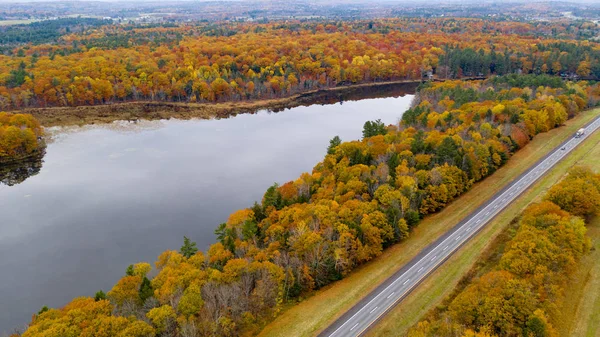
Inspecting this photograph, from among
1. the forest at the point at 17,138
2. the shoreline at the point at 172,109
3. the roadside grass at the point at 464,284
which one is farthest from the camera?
the shoreline at the point at 172,109

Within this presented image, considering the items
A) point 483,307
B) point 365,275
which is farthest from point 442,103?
point 483,307

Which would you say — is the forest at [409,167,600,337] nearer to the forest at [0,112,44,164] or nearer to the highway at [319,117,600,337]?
the highway at [319,117,600,337]

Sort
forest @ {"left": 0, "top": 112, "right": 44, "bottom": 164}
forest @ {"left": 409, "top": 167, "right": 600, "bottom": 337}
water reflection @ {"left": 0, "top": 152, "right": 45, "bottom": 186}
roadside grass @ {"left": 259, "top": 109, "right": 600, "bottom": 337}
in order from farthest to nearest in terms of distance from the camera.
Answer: forest @ {"left": 0, "top": 112, "right": 44, "bottom": 164}, water reflection @ {"left": 0, "top": 152, "right": 45, "bottom": 186}, roadside grass @ {"left": 259, "top": 109, "right": 600, "bottom": 337}, forest @ {"left": 409, "top": 167, "right": 600, "bottom": 337}

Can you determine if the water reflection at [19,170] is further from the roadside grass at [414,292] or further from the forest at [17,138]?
the roadside grass at [414,292]

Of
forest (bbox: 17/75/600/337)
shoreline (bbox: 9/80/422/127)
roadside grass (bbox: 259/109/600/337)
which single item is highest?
forest (bbox: 17/75/600/337)

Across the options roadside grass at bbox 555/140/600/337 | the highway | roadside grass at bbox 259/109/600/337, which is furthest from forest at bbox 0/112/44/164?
roadside grass at bbox 555/140/600/337

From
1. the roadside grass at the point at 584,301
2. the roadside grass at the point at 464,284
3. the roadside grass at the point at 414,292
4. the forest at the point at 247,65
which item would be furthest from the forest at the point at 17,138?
the roadside grass at the point at 584,301
